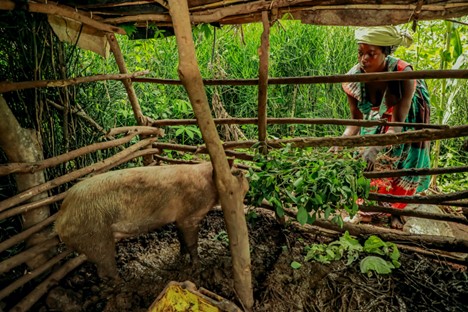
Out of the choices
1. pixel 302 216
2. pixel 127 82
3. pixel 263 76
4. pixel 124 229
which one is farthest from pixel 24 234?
pixel 263 76

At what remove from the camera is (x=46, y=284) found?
2264 millimetres

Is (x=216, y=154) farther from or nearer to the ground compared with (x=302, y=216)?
farther from the ground

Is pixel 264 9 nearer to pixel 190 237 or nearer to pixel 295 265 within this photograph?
pixel 190 237

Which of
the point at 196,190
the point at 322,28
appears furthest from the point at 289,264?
the point at 322,28

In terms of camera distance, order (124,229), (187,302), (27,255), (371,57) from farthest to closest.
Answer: (371,57) < (124,229) < (27,255) < (187,302)

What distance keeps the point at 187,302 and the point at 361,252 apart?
1.65 meters

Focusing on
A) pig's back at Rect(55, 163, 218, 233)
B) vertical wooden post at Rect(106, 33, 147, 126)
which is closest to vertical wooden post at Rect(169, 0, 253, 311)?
pig's back at Rect(55, 163, 218, 233)

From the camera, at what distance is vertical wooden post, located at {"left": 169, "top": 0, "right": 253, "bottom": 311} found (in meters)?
1.57

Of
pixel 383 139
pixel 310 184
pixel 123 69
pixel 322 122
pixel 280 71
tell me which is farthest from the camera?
pixel 280 71

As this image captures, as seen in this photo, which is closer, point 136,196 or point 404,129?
point 136,196

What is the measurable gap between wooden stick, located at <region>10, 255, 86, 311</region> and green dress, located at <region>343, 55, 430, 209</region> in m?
3.00

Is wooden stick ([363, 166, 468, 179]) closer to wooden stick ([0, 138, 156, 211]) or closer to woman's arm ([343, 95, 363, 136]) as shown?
woman's arm ([343, 95, 363, 136])

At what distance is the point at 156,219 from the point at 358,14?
205 cm

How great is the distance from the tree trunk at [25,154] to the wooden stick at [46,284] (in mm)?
160
